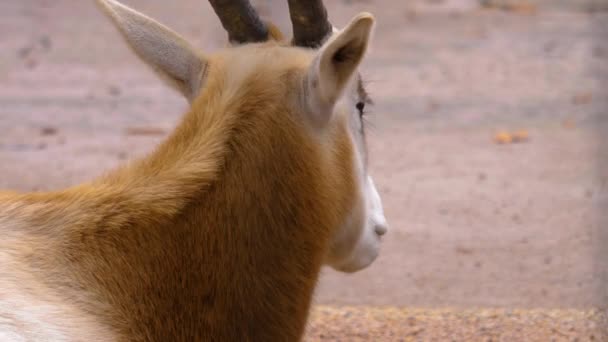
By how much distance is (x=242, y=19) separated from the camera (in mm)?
3990

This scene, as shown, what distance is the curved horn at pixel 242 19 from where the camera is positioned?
13.1 ft

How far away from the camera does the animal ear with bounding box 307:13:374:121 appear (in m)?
3.38

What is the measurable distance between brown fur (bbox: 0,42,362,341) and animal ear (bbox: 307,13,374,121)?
0.09 metres

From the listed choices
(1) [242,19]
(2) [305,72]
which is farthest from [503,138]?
(2) [305,72]

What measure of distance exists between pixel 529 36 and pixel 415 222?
20.0 ft

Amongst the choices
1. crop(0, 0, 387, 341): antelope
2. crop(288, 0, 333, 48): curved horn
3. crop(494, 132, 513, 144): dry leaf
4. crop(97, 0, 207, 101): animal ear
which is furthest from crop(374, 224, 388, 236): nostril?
crop(494, 132, 513, 144): dry leaf

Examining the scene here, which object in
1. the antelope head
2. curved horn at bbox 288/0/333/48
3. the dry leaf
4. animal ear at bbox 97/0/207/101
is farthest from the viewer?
the dry leaf

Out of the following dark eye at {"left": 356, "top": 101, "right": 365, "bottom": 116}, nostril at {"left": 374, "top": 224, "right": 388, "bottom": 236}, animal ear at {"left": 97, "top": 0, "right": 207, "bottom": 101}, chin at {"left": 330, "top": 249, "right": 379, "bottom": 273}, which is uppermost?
animal ear at {"left": 97, "top": 0, "right": 207, "bottom": 101}

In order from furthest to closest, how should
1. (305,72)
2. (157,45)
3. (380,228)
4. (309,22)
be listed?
(380,228)
(157,45)
(309,22)
(305,72)

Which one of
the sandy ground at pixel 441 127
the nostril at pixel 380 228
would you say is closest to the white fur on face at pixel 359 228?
the nostril at pixel 380 228

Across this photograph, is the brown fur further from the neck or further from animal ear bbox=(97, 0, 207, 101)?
animal ear bbox=(97, 0, 207, 101)

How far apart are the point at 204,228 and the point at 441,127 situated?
6973 mm

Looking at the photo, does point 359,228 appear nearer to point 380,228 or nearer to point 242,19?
point 380,228

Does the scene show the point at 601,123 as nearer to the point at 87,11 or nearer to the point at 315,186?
the point at 315,186
